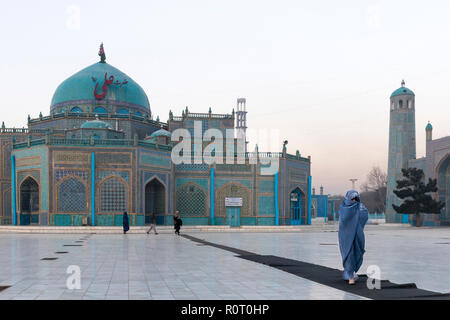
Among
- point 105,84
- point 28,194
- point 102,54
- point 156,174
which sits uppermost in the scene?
point 102,54

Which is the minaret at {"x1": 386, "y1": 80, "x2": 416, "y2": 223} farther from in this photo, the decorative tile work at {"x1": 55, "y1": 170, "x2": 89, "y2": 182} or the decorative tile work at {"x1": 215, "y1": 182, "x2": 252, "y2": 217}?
the decorative tile work at {"x1": 55, "y1": 170, "x2": 89, "y2": 182}

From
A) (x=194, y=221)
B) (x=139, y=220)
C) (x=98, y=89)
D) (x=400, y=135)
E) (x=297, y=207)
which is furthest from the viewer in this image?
(x=400, y=135)

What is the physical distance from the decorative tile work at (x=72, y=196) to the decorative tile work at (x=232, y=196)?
10.8 metres

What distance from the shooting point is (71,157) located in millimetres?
31969

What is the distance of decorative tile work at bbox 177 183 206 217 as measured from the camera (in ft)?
124

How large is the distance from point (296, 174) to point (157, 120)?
1338cm

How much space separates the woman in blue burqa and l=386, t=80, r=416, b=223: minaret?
38754 millimetres

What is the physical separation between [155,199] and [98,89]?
12423 mm

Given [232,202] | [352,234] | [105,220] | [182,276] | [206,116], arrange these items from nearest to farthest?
[352,234] < [182,276] < [105,220] < [232,202] < [206,116]

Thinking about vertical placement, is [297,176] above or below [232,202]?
above

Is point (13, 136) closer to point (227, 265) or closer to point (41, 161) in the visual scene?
point (41, 161)

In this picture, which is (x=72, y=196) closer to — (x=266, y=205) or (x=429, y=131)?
(x=266, y=205)

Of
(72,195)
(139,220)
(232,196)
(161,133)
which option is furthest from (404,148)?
(72,195)
